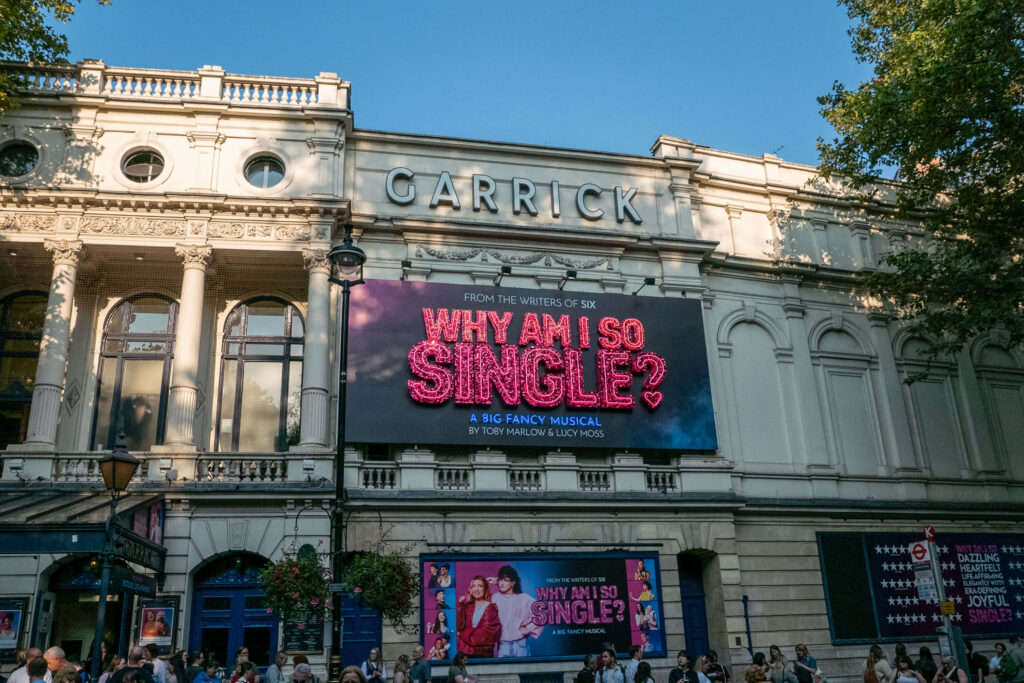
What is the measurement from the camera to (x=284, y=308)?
2795 centimetres

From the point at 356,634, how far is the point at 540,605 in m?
4.97

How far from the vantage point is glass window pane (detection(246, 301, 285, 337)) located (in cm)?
2755

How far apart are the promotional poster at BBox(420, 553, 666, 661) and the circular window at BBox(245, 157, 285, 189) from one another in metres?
12.6

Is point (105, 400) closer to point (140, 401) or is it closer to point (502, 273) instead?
point (140, 401)

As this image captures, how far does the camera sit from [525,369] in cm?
2620

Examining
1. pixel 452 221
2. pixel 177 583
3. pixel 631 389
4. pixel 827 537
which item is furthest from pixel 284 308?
pixel 827 537

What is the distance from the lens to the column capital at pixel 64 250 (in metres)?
24.6

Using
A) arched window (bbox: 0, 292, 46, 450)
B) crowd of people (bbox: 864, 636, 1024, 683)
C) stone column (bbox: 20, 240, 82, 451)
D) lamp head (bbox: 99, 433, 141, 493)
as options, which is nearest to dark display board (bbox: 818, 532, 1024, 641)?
crowd of people (bbox: 864, 636, 1024, 683)

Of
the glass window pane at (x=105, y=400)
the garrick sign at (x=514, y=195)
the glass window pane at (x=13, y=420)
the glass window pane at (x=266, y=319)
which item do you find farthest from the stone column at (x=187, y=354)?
the garrick sign at (x=514, y=195)

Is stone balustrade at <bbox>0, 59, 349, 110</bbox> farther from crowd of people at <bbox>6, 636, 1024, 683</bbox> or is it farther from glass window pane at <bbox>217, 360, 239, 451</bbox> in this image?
crowd of people at <bbox>6, 636, 1024, 683</bbox>

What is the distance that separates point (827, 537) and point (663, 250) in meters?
10.5

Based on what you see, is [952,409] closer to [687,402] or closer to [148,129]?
[687,402]

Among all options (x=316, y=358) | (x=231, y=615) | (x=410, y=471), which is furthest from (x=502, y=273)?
(x=231, y=615)

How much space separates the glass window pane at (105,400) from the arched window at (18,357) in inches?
79.0
